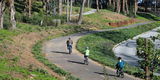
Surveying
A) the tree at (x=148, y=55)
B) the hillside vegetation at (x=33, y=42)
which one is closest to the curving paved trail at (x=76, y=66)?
the hillside vegetation at (x=33, y=42)

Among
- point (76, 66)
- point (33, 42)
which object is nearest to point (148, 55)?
point (76, 66)

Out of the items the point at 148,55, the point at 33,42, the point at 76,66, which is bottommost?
the point at 76,66

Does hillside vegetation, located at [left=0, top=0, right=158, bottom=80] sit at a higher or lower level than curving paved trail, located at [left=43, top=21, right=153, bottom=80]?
higher

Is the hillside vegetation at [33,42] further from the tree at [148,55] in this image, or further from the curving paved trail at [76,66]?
the tree at [148,55]

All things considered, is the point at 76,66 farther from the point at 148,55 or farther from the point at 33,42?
the point at 33,42

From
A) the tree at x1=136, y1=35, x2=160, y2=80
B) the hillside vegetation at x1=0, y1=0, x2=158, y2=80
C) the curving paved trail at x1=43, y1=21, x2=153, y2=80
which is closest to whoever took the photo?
the tree at x1=136, y1=35, x2=160, y2=80

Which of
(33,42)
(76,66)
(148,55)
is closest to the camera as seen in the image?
(148,55)

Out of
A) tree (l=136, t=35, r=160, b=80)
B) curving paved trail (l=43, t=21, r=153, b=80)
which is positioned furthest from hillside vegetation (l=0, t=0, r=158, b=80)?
tree (l=136, t=35, r=160, b=80)

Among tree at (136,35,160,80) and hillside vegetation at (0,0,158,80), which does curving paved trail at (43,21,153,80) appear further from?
tree at (136,35,160,80)

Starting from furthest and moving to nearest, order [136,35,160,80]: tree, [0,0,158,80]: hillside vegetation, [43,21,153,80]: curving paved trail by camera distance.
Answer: [43,21,153,80]: curving paved trail < [0,0,158,80]: hillside vegetation < [136,35,160,80]: tree

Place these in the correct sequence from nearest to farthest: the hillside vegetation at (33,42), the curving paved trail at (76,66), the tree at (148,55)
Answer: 1. the tree at (148,55)
2. the hillside vegetation at (33,42)
3. the curving paved trail at (76,66)

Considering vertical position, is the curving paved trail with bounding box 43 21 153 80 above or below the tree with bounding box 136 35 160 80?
below

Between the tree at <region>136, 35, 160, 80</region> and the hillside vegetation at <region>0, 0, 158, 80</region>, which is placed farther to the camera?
the hillside vegetation at <region>0, 0, 158, 80</region>

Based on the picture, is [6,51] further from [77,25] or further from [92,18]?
[92,18]
